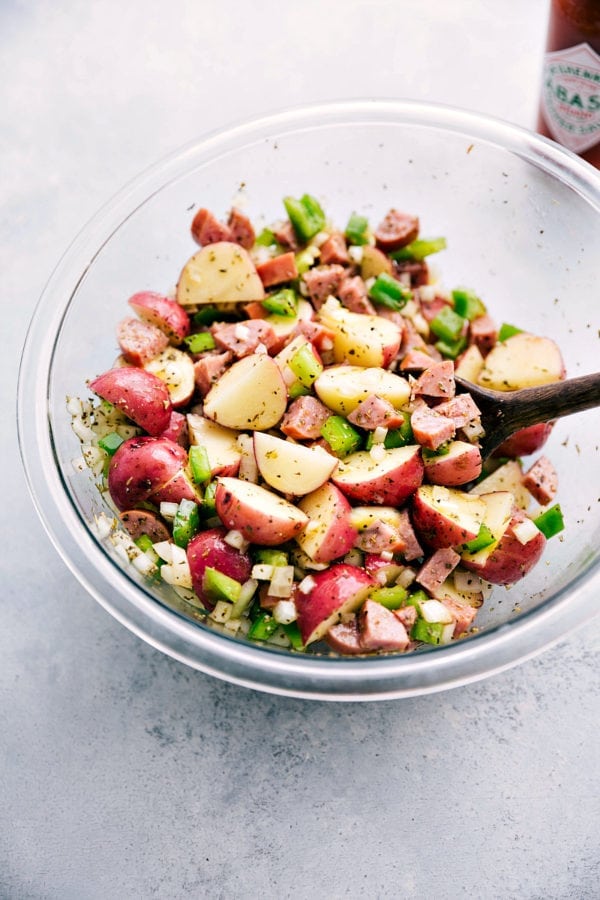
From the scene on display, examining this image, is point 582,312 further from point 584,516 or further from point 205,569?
point 205,569

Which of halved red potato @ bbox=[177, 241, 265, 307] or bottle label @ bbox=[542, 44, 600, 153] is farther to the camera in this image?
bottle label @ bbox=[542, 44, 600, 153]

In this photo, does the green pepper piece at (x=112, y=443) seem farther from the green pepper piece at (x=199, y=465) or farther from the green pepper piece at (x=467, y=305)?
the green pepper piece at (x=467, y=305)

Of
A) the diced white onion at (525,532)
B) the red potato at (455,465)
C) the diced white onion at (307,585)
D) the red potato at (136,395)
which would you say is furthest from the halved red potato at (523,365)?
the red potato at (136,395)

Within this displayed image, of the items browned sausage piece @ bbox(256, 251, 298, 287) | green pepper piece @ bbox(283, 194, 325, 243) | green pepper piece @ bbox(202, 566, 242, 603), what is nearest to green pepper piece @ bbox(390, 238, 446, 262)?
green pepper piece @ bbox(283, 194, 325, 243)

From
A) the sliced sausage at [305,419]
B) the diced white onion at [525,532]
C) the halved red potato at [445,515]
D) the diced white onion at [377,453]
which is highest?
the sliced sausage at [305,419]

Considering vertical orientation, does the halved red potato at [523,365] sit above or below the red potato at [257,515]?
above

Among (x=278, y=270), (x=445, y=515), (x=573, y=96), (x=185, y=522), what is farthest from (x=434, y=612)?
(x=573, y=96)

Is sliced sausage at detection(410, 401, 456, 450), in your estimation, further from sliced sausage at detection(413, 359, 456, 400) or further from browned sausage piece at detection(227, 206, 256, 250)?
browned sausage piece at detection(227, 206, 256, 250)

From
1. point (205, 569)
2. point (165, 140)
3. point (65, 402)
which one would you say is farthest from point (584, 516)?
point (165, 140)
